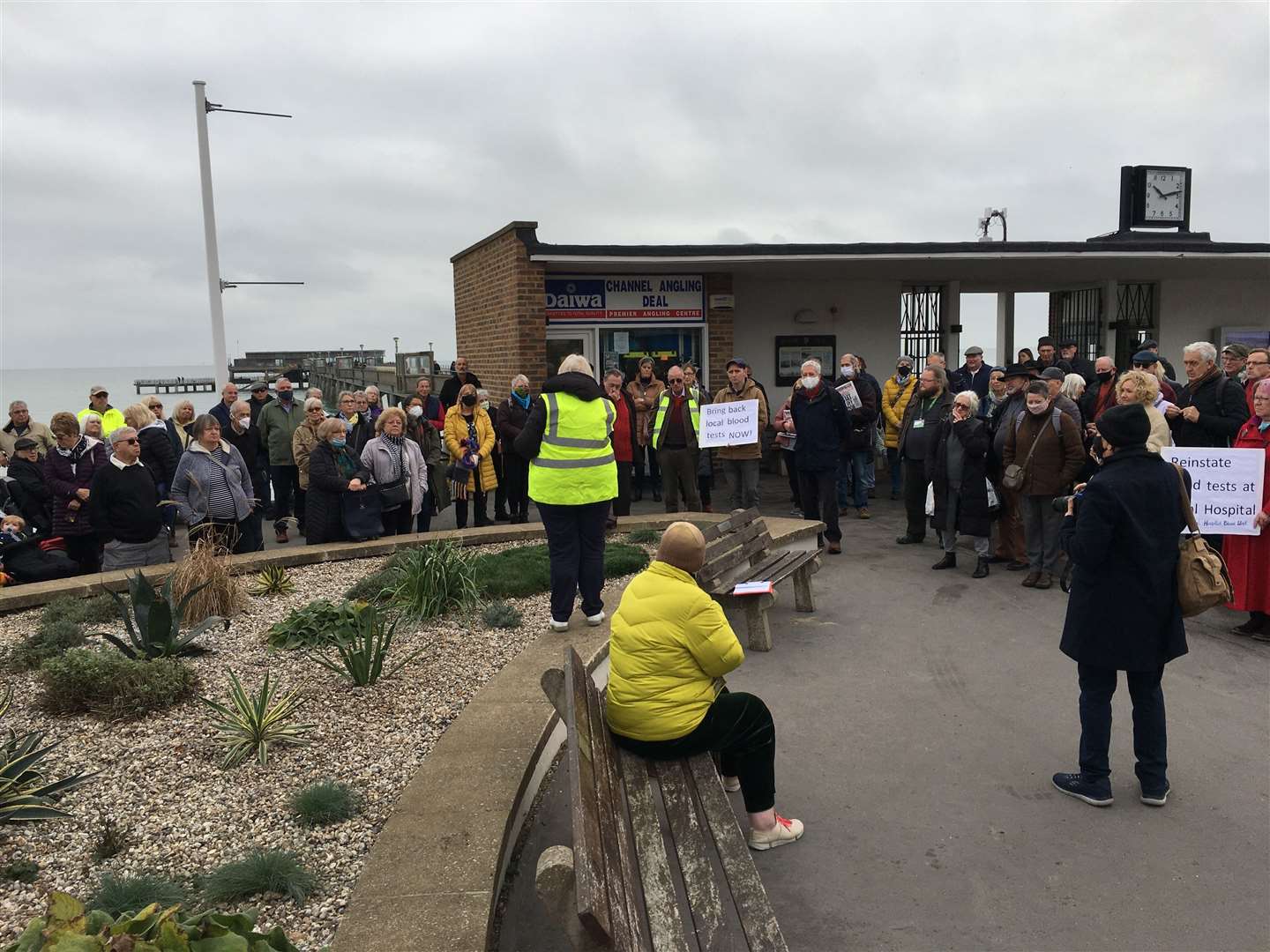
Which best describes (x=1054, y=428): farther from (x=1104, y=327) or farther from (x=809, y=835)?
(x=1104, y=327)

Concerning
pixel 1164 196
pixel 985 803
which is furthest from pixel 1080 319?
pixel 985 803

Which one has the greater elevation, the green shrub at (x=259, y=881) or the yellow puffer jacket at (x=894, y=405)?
the yellow puffer jacket at (x=894, y=405)

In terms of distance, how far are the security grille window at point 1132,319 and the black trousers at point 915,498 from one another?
9574mm

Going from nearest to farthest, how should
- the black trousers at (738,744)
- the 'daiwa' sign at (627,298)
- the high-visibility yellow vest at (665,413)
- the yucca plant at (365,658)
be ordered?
the black trousers at (738,744) → the yucca plant at (365,658) → the high-visibility yellow vest at (665,413) → the 'daiwa' sign at (627,298)

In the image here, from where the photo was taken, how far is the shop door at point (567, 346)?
44.8 feet

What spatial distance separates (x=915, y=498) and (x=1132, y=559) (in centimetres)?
591

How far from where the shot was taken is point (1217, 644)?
7012 millimetres

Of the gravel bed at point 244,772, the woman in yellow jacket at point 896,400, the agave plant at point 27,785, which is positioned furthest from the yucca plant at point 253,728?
the woman in yellow jacket at point 896,400

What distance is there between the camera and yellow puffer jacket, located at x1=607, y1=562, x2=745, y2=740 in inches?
150

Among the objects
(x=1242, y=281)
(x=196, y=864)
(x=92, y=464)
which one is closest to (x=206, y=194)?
(x=92, y=464)

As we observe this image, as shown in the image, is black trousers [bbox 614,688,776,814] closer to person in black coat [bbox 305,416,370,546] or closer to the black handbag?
person in black coat [bbox 305,416,370,546]

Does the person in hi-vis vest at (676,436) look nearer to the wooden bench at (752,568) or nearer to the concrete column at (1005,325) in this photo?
the wooden bench at (752,568)

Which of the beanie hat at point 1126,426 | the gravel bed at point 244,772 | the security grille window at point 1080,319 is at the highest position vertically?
the security grille window at point 1080,319

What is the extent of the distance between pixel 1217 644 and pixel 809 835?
4.43 meters
